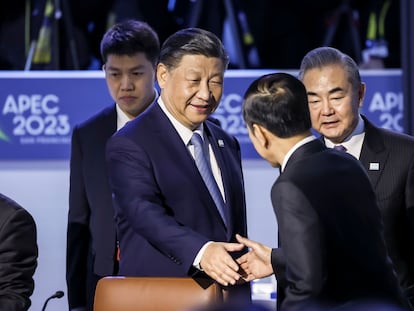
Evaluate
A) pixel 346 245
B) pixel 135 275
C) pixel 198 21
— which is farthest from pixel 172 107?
pixel 198 21

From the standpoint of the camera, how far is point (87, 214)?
3725mm

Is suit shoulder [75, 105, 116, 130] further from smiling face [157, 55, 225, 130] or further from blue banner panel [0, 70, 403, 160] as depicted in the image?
blue banner panel [0, 70, 403, 160]

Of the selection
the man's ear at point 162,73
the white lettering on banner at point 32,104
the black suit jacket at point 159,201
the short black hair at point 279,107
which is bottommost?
the black suit jacket at point 159,201

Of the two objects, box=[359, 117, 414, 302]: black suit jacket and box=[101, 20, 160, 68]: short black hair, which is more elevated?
box=[101, 20, 160, 68]: short black hair

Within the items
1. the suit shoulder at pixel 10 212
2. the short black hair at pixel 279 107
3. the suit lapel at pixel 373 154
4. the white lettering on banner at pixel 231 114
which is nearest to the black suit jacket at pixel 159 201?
the suit shoulder at pixel 10 212

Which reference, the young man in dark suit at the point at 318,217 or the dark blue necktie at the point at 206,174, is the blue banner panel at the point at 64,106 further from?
the young man in dark suit at the point at 318,217

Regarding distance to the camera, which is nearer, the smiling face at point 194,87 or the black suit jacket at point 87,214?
the smiling face at point 194,87

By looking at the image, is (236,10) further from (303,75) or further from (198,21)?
(303,75)

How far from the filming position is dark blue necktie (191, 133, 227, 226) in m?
3.17

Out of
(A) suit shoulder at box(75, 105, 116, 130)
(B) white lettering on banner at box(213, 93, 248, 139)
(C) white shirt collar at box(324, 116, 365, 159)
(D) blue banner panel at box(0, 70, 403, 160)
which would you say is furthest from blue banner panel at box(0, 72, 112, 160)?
(C) white shirt collar at box(324, 116, 365, 159)

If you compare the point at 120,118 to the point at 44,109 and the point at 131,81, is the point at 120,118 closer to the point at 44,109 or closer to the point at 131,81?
the point at 131,81

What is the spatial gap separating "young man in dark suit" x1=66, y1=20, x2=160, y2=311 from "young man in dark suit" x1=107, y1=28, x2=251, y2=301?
49cm

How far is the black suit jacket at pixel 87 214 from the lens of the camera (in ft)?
12.1

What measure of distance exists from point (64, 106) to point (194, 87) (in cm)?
174
